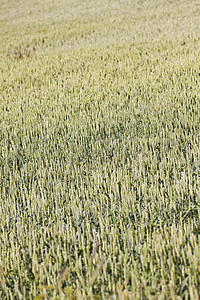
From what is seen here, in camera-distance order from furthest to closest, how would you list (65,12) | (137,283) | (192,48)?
(65,12) < (192,48) < (137,283)

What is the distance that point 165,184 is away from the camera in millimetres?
2713

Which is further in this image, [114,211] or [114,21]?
[114,21]

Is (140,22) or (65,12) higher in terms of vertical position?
(65,12)

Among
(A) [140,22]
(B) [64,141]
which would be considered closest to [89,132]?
(B) [64,141]

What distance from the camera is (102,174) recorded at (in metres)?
3.09

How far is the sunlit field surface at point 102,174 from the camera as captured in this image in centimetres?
185

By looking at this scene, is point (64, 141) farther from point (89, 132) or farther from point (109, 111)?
point (109, 111)

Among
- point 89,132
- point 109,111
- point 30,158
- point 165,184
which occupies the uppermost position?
point 109,111

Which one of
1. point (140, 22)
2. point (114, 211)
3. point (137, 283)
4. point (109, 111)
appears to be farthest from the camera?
point (140, 22)

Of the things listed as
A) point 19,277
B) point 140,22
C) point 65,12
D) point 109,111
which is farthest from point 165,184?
point 65,12

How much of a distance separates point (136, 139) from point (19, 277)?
1.94 meters

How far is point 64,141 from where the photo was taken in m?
3.84

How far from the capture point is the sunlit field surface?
1.85 meters

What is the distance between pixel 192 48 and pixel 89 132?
4.68 meters
